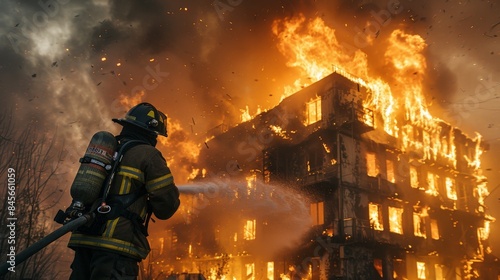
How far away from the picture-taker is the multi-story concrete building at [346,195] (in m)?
24.4

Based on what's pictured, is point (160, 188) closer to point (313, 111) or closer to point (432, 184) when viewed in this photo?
point (313, 111)

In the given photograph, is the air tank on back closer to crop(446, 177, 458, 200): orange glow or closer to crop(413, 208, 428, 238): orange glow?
crop(413, 208, 428, 238): orange glow

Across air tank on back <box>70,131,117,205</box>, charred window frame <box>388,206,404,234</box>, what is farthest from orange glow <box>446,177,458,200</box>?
air tank on back <box>70,131,117,205</box>

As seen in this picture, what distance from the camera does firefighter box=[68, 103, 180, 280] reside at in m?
3.58

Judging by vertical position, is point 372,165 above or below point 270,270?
above

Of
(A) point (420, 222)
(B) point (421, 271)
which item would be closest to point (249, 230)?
(B) point (421, 271)

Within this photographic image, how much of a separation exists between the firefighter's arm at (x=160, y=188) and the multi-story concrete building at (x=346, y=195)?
2076cm

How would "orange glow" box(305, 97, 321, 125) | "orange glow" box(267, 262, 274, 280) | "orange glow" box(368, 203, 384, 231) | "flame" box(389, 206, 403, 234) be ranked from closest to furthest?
"orange glow" box(368, 203, 384, 231)
"orange glow" box(267, 262, 274, 280)
"flame" box(389, 206, 403, 234)
"orange glow" box(305, 97, 321, 125)

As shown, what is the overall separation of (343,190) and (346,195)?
0.39 m

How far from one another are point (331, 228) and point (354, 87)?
394 inches

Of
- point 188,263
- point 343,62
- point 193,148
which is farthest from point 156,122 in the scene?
point 193,148

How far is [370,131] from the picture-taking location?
88.6 ft

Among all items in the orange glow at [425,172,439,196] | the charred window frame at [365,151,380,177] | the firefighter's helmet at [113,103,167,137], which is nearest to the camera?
the firefighter's helmet at [113,103,167,137]

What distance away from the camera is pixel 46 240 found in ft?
10.7
